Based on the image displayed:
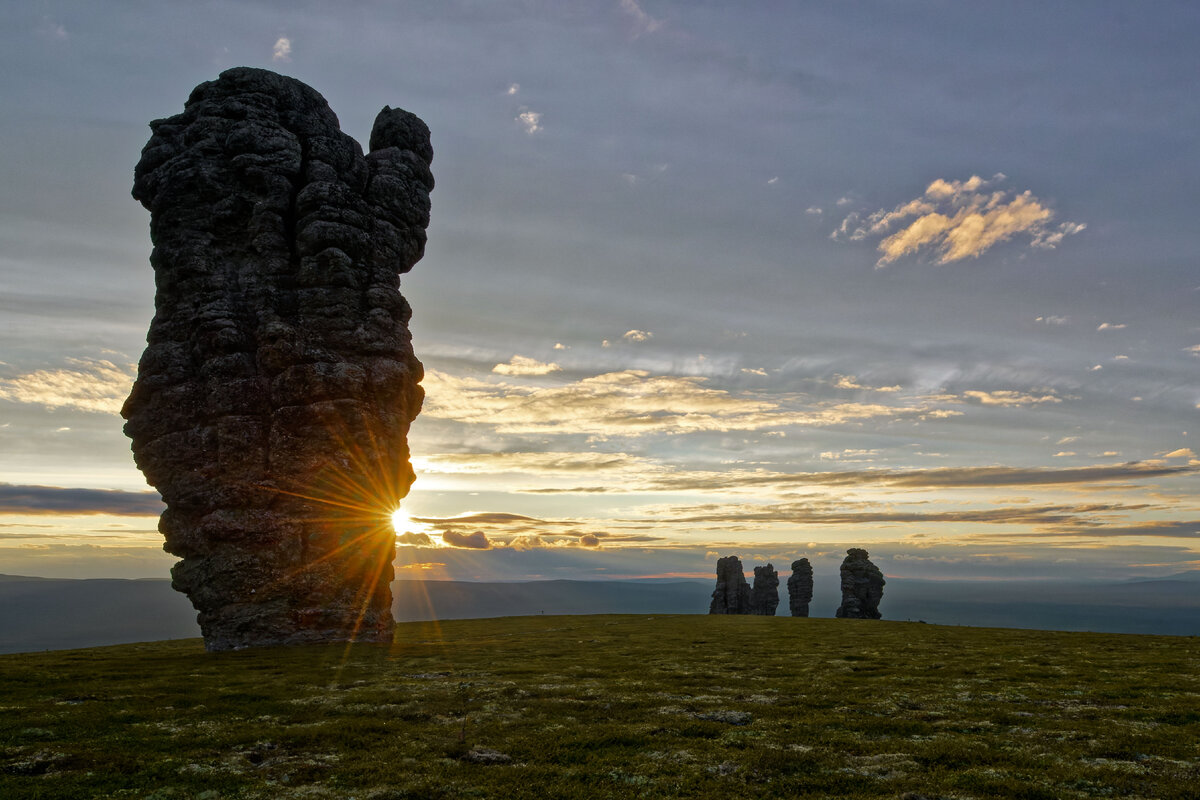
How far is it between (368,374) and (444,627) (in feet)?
139

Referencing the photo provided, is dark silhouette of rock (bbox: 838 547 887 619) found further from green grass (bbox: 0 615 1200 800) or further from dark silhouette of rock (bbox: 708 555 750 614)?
green grass (bbox: 0 615 1200 800)

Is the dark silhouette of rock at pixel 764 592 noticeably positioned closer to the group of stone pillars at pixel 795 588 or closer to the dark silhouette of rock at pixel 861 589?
the group of stone pillars at pixel 795 588


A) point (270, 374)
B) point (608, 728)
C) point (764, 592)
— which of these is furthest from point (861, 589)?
point (608, 728)

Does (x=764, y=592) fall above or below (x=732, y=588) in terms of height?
below

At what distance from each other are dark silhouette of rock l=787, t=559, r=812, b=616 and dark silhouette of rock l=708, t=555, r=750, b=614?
432 inches

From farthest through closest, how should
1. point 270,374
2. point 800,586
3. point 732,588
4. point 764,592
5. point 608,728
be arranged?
point 764,592
point 732,588
point 800,586
point 270,374
point 608,728

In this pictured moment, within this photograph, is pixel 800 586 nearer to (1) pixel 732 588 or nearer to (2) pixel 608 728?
(1) pixel 732 588

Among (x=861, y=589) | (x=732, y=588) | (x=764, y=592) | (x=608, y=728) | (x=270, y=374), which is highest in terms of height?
(x=270, y=374)

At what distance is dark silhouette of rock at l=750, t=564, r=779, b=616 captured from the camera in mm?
157000

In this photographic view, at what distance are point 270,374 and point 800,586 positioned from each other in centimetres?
12978

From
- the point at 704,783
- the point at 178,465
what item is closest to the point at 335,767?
the point at 704,783

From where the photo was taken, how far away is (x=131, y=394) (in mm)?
61219

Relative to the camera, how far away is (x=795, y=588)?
495 feet

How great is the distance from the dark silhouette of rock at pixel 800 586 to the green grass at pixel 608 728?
11047 centimetres
